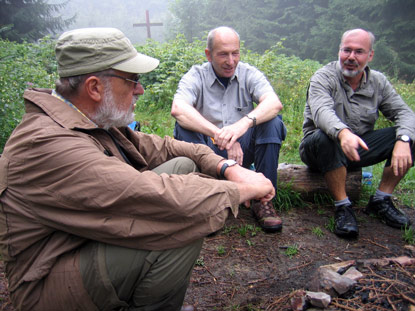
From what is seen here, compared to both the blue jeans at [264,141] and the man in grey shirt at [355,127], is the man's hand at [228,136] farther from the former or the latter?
the man in grey shirt at [355,127]

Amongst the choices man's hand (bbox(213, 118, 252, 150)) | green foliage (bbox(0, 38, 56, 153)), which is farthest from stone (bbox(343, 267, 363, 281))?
green foliage (bbox(0, 38, 56, 153))

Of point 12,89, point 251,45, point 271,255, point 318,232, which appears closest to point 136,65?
point 271,255

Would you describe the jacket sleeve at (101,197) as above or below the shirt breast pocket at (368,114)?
above

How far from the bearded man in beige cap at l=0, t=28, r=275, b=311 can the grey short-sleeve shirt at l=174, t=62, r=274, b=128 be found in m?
1.81

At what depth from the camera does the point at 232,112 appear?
12.0 feet

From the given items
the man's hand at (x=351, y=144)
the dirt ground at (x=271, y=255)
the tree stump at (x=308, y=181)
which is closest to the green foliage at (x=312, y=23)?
the tree stump at (x=308, y=181)

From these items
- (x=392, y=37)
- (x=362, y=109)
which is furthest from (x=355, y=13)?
(x=362, y=109)

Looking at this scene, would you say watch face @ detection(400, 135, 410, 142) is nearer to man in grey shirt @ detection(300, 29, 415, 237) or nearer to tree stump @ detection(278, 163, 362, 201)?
man in grey shirt @ detection(300, 29, 415, 237)

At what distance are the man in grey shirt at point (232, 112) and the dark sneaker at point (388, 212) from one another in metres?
1.15

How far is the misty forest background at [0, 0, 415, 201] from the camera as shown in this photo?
5.68 m

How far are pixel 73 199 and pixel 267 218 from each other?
2.19 m

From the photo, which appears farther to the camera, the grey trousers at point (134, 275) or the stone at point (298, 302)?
the stone at point (298, 302)

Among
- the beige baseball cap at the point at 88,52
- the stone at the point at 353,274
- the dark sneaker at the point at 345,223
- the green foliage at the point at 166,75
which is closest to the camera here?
the beige baseball cap at the point at 88,52

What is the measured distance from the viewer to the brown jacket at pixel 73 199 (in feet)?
4.87
